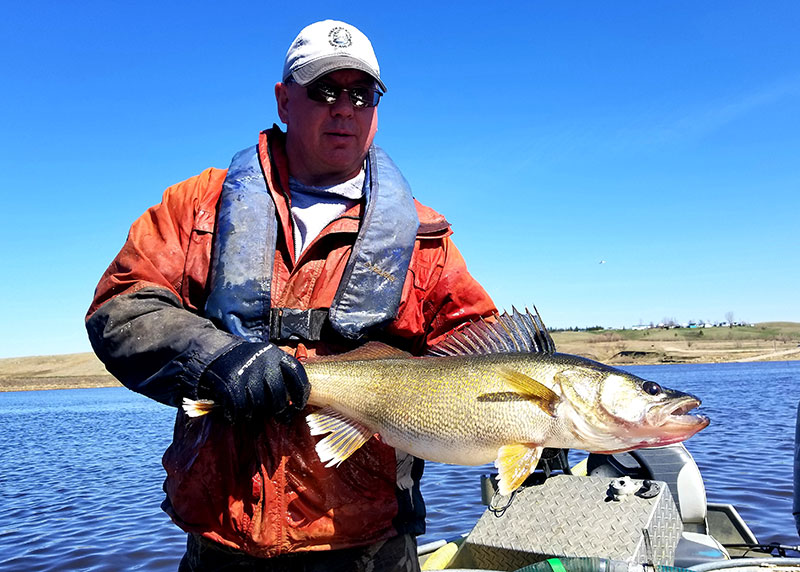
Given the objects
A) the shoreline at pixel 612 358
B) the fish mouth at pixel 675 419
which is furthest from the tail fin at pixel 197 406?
the shoreline at pixel 612 358

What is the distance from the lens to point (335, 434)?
2.90 m

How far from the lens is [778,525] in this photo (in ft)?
29.8

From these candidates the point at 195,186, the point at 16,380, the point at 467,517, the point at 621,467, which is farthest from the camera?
the point at 16,380

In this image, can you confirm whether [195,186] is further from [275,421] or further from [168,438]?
[168,438]

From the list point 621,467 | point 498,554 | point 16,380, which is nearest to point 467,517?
point 621,467

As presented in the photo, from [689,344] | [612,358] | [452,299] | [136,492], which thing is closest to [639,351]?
[612,358]

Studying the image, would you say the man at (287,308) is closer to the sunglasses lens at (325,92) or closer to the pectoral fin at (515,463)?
the sunglasses lens at (325,92)

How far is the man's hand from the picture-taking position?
261 cm

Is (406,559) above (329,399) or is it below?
below

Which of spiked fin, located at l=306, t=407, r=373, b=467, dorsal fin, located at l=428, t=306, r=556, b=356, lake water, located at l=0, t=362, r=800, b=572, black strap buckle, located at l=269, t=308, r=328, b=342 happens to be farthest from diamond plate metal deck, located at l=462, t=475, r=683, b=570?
lake water, located at l=0, t=362, r=800, b=572

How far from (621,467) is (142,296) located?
5484mm

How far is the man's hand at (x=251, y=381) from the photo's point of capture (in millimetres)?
2611

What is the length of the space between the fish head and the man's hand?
4.38ft

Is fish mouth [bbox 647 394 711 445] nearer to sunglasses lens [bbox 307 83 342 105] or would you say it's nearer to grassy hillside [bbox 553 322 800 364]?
sunglasses lens [bbox 307 83 342 105]
